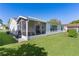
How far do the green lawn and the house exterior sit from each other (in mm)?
125

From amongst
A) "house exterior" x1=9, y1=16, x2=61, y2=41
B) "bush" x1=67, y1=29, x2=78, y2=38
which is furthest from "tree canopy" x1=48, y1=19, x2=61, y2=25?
"bush" x1=67, y1=29, x2=78, y2=38

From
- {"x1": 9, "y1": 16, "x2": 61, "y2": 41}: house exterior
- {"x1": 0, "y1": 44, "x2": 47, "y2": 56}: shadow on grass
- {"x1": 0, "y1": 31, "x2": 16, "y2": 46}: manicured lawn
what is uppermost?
{"x1": 9, "y1": 16, "x2": 61, "y2": 41}: house exterior

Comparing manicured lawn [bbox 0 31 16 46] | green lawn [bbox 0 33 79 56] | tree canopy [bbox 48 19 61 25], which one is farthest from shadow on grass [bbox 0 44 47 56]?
tree canopy [bbox 48 19 61 25]

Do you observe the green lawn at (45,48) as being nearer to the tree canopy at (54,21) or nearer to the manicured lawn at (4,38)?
the manicured lawn at (4,38)

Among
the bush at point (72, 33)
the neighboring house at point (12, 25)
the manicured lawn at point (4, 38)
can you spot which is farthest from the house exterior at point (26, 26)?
the bush at point (72, 33)

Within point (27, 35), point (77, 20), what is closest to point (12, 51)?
point (27, 35)

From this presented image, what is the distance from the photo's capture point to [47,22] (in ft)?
18.7

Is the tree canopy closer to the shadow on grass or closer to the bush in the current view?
the bush

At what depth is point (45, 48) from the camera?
565cm

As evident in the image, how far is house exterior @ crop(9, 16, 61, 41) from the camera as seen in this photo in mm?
5664

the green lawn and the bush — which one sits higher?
the bush

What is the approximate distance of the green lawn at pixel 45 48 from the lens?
5645 millimetres

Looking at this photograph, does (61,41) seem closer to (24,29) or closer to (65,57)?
(65,57)

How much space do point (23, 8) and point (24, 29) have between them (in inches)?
12.9
